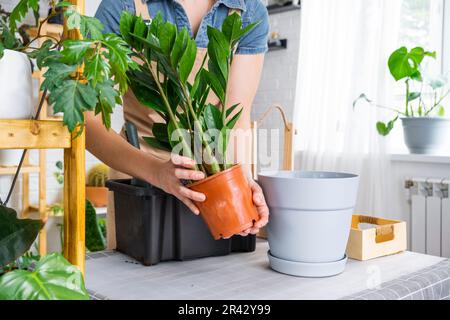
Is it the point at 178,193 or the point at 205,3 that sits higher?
the point at 205,3

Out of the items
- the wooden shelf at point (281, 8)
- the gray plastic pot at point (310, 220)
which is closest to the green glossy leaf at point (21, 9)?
the gray plastic pot at point (310, 220)

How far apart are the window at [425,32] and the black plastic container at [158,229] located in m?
1.90

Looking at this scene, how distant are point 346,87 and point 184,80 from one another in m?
2.15

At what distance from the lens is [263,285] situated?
78cm

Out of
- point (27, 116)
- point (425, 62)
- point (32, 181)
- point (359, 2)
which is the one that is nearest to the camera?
point (27, 116)

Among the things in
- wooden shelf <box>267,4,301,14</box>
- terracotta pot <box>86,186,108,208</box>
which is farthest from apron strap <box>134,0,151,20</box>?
wooden shelf <box>267,4,301,14</box>

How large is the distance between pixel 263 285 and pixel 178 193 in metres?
0.22

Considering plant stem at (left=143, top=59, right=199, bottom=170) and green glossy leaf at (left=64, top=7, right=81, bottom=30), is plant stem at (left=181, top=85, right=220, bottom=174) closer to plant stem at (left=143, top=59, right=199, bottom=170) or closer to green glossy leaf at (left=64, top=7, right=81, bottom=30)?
plant stem at (left=143, top=59, right=199, bottom=170)

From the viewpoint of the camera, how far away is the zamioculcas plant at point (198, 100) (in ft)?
2.41

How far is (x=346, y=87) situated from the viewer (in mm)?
2736

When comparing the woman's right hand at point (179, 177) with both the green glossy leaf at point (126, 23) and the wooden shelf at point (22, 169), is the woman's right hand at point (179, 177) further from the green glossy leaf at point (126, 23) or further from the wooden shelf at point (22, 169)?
the wooden shelf at point (22, 169)

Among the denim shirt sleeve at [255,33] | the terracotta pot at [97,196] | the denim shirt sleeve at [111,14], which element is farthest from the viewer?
the terracotta pot at [97,196]
